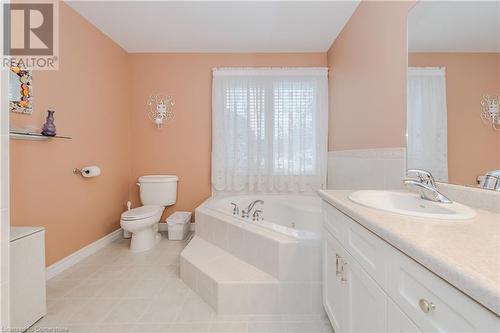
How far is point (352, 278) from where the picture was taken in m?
0.90

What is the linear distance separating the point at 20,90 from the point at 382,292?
248 centimetres

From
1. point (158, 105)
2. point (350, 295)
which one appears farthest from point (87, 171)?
point (350, 295)

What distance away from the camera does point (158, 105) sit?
2924mm

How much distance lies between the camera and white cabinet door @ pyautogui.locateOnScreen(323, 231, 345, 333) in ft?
3.40

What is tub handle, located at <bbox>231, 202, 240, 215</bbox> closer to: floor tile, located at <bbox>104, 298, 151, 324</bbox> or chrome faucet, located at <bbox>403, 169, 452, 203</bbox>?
floor tile, located at <bbox>104, 298, 151, 324</bbox>

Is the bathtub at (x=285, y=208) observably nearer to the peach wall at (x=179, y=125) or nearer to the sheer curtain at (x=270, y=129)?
the sheer curtain at (x=270, y=129)

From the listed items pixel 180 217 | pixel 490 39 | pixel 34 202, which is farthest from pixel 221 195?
pixel 490 39

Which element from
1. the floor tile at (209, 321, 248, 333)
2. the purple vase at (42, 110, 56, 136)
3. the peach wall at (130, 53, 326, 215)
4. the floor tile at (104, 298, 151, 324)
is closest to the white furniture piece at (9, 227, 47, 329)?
the floor tile at (104, 298, 151, 324)

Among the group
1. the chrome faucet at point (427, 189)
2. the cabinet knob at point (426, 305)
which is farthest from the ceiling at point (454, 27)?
the cabinet knob at point (426, 305)

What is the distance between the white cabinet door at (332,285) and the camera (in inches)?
40.8

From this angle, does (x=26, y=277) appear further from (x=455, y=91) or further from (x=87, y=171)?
(x=455, y=91)

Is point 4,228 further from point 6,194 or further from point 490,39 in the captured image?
point 490,39

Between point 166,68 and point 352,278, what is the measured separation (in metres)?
3.10

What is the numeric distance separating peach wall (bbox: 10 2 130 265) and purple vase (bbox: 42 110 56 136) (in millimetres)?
87
